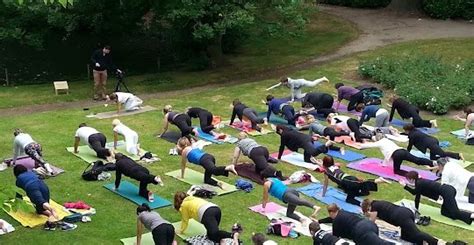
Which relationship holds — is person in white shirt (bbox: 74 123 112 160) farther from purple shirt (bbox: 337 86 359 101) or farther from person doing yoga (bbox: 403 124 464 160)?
purple shirt (bbox: 337 86 359 101)

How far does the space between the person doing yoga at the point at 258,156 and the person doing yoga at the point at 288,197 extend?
1223mm

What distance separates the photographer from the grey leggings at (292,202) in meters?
11.7

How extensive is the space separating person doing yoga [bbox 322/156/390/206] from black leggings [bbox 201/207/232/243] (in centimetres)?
311

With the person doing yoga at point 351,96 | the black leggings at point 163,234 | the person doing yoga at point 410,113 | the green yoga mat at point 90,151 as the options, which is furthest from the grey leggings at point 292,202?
the person doing yoga at point 351,96

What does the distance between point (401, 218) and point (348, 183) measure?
2107 mm

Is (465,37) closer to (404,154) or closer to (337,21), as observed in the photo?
(337,21)

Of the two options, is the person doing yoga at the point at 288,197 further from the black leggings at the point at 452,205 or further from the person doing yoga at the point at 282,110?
the person doing yoga at the point at 282,110

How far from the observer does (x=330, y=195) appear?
1321 cm

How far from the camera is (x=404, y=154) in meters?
14.2

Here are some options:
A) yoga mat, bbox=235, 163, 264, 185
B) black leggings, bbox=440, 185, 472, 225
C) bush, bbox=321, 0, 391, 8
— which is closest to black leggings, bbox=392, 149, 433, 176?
black leggings, bbox=440, 185, 472, 225

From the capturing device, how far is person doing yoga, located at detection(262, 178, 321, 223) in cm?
1180

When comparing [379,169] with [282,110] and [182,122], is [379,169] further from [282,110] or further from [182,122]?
[182,122]

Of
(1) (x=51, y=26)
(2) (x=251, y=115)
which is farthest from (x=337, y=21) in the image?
(2) (x=251, y=115)

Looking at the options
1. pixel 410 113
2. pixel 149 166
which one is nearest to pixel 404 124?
pixel 410 113
